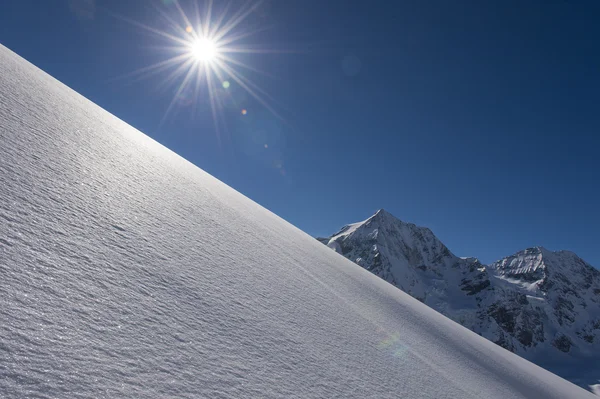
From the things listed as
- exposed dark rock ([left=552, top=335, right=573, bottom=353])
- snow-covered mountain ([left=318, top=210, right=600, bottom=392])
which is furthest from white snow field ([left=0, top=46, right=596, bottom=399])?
exposed dark rock ([left=552, top=335, right=573, bottom=353])

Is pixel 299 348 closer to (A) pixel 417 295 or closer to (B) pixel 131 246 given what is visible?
(B) pixel 131 246

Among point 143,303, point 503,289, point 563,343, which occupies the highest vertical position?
point 503,289

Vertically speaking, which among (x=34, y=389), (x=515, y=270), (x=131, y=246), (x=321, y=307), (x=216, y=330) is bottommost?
(x=34, y=389)

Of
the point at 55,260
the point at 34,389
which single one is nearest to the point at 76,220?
the point at 55,260

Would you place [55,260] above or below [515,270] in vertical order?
below

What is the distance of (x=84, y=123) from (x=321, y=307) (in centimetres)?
396

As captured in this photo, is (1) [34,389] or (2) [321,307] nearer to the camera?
(1) [34,389]

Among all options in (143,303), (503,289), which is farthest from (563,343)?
A: (143,303)

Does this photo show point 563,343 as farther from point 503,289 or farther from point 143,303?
point 143,303

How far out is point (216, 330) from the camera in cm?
159

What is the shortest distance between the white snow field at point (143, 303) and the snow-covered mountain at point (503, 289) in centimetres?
13422

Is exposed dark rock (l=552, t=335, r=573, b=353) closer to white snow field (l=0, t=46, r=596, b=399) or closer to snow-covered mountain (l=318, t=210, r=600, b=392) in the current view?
snow-covered mountain (l=318, t=210, r=600, b=392)

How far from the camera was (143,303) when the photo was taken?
1.44 metres

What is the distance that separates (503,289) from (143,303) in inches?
7118
